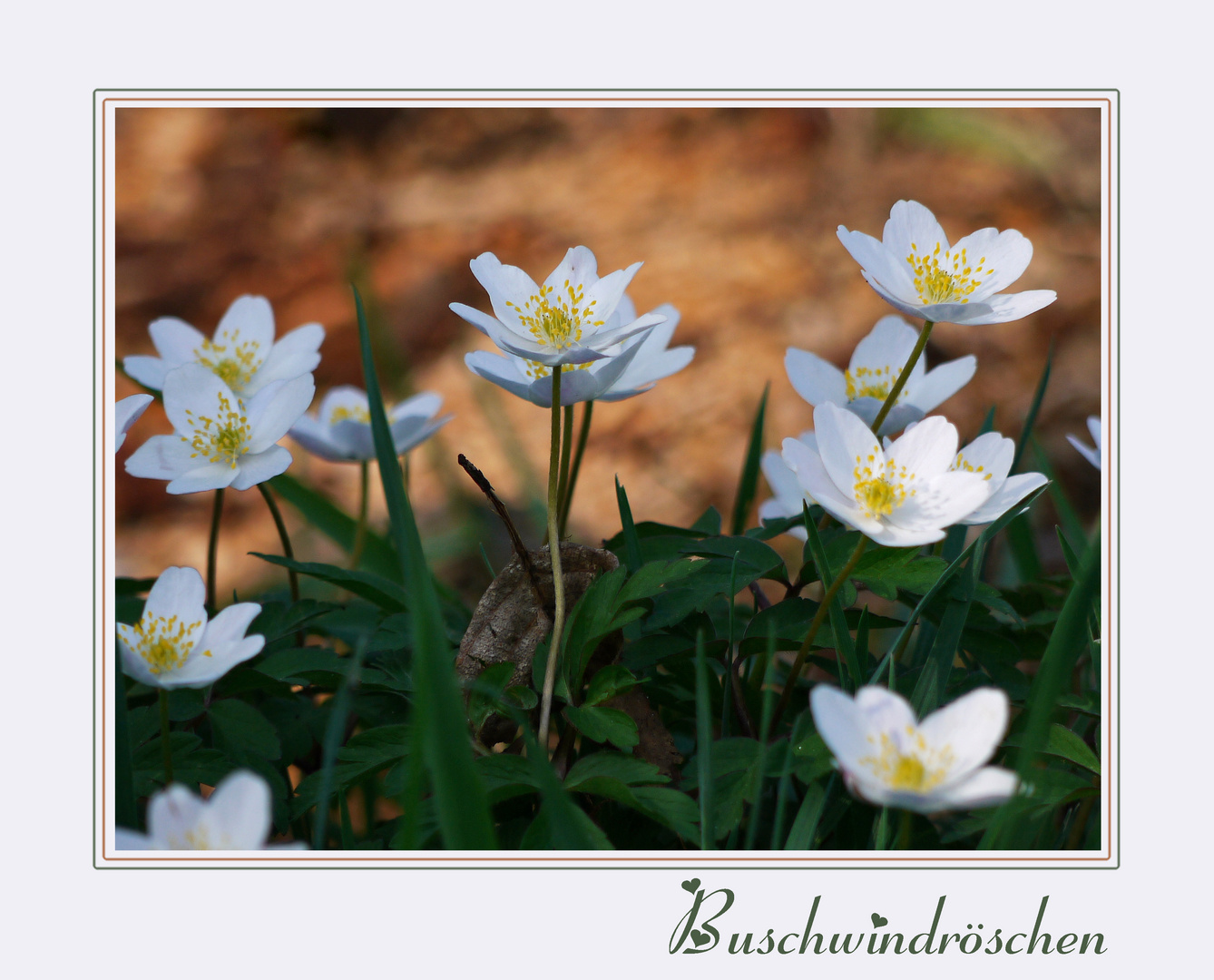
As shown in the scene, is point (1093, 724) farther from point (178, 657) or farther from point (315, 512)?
point (315, 512)

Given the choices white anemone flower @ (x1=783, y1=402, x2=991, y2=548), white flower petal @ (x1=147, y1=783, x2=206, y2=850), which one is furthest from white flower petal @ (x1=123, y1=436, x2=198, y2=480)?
white anemone flower @ (x1=783, y1=402, x2=991, y2=548)

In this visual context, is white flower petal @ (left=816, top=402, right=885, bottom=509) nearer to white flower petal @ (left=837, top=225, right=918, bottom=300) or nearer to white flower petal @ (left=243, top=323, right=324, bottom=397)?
white flower petal @ (left=837, top=225, right=918, bottom=300)

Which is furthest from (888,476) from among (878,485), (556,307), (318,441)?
(318,441)

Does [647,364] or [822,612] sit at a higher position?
[647,364]

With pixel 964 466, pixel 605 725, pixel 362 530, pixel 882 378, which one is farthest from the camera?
pixel 362 530

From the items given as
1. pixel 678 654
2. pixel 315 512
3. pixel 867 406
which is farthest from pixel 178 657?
pixel 867 406

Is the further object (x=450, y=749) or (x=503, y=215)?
(x=503, y=215)

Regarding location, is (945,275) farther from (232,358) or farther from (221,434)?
(232,358)
